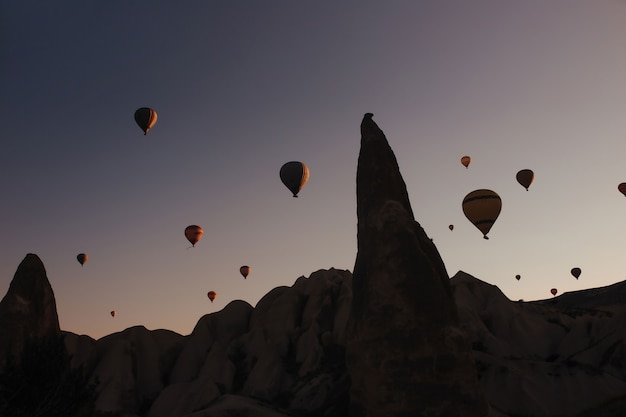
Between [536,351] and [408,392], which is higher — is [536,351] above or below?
above

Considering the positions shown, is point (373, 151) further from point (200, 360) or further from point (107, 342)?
point (107, 342)

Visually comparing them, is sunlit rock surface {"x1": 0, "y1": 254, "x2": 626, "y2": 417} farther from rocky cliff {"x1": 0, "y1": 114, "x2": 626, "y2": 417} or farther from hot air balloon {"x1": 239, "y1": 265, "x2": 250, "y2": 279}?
hot air balloon {"x1": 239, "y1": 265, "x2": 250, "y2": 279}

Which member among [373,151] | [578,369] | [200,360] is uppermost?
[373,151]

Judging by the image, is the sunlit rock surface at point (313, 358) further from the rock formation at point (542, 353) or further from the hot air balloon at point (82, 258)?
the hot air balloon at point (82, 258)

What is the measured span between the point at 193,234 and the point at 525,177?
3065 centimetres

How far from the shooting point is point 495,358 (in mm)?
46969

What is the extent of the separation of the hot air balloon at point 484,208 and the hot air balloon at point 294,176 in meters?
12.4

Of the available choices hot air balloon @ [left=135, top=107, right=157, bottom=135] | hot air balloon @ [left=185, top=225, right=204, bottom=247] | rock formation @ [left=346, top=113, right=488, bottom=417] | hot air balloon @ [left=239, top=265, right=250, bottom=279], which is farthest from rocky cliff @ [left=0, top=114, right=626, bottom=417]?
hot air balloon @ [left=135, top=107, right=157, bottom=135]

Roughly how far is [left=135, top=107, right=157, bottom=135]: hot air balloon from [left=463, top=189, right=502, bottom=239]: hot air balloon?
24.7 metres

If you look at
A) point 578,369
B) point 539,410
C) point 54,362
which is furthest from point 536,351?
point 54,362

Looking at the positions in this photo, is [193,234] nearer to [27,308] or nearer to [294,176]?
[294,176]

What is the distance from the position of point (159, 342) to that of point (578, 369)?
1777 inches

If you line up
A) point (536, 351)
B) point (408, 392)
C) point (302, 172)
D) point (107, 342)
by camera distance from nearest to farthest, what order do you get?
point (408, 392) < point (302, 172) < point (536, 351) < point (107, 342)

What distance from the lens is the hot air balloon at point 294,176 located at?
39.9 meters
